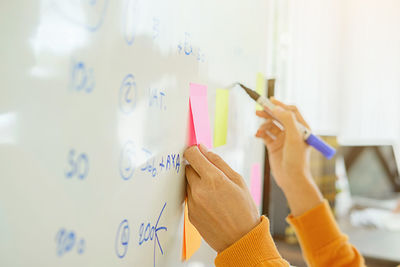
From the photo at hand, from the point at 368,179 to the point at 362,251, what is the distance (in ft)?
1.92

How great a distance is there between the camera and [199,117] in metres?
0.44

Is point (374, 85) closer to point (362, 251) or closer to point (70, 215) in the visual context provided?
point (362, 251)

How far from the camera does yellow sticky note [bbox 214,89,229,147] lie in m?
0.50

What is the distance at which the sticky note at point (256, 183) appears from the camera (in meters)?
0.70

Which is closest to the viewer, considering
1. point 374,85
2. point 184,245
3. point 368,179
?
point 184,245

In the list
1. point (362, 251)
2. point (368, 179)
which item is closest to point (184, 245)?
point (362, 251)

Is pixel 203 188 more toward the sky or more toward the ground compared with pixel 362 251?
more toward the sky

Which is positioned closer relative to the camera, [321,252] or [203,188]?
[203,188]

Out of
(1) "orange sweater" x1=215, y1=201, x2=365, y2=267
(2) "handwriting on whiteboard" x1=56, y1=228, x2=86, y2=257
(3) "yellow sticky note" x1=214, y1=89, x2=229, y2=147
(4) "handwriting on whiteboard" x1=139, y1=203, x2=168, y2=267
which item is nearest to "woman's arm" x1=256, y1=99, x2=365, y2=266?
(1) "orange sweater" x1=215, y1=201, x2=365, y2=267

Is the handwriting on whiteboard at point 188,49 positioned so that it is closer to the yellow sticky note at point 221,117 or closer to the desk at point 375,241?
the yellow sticky note at point 221,117

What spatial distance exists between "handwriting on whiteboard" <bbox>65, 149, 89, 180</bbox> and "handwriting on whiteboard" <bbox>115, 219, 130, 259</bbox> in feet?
0.24

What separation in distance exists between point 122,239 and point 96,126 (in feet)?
0.36

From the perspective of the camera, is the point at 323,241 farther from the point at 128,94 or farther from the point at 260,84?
the point at 128,94

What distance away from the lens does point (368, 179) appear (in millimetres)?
1498
